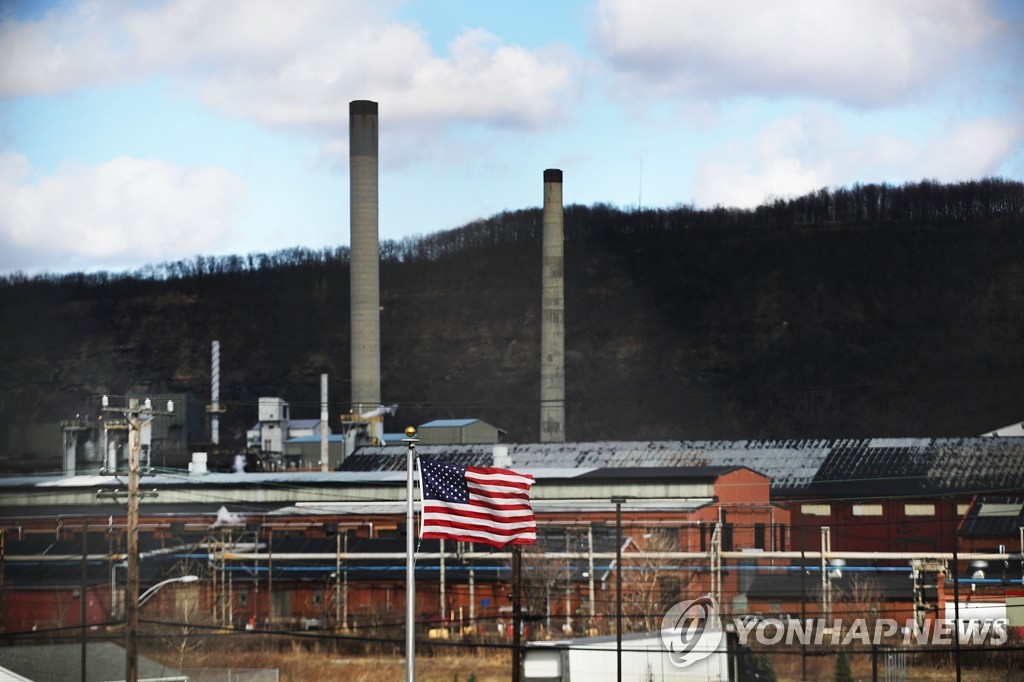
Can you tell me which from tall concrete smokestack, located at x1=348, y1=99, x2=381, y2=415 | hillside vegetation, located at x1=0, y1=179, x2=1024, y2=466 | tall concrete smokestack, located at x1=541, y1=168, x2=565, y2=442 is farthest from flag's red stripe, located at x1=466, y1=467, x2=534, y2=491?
hillside vegetation, located at x1=0, y1=179, x2=1024, y2=466

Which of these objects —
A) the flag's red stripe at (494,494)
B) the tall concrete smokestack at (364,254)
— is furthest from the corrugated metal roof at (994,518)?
the tall concrete smokestack at (364,254)

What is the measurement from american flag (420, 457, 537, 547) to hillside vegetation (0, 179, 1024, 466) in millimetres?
85687

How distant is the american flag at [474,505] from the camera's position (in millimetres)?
21938

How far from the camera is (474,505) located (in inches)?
899

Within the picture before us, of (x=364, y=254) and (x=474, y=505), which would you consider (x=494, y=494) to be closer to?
(x=474, y=505)

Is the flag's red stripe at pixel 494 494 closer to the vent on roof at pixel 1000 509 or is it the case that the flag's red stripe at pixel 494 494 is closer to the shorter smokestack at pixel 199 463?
the vent on roof at pixel 1000 509

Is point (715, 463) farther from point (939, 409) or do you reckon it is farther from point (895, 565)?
point (939, 409)

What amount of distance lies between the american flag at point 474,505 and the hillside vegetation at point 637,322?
281 ft

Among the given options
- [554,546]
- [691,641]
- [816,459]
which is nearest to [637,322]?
[816,459]

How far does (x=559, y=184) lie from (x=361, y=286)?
13713 millimetres

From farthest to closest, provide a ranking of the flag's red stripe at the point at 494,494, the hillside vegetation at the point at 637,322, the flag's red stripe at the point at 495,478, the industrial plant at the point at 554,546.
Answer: the hillside vegetation at the point at 637,322 < the industrial plant at the point at 554,546 < the flag's red stripe at the point at 494,494 < the flag's red stripe at the point at 495,478

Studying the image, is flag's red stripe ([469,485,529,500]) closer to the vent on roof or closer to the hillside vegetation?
the vent on roof

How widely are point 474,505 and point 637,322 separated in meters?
111

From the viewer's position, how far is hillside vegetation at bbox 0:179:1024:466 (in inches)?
4596
